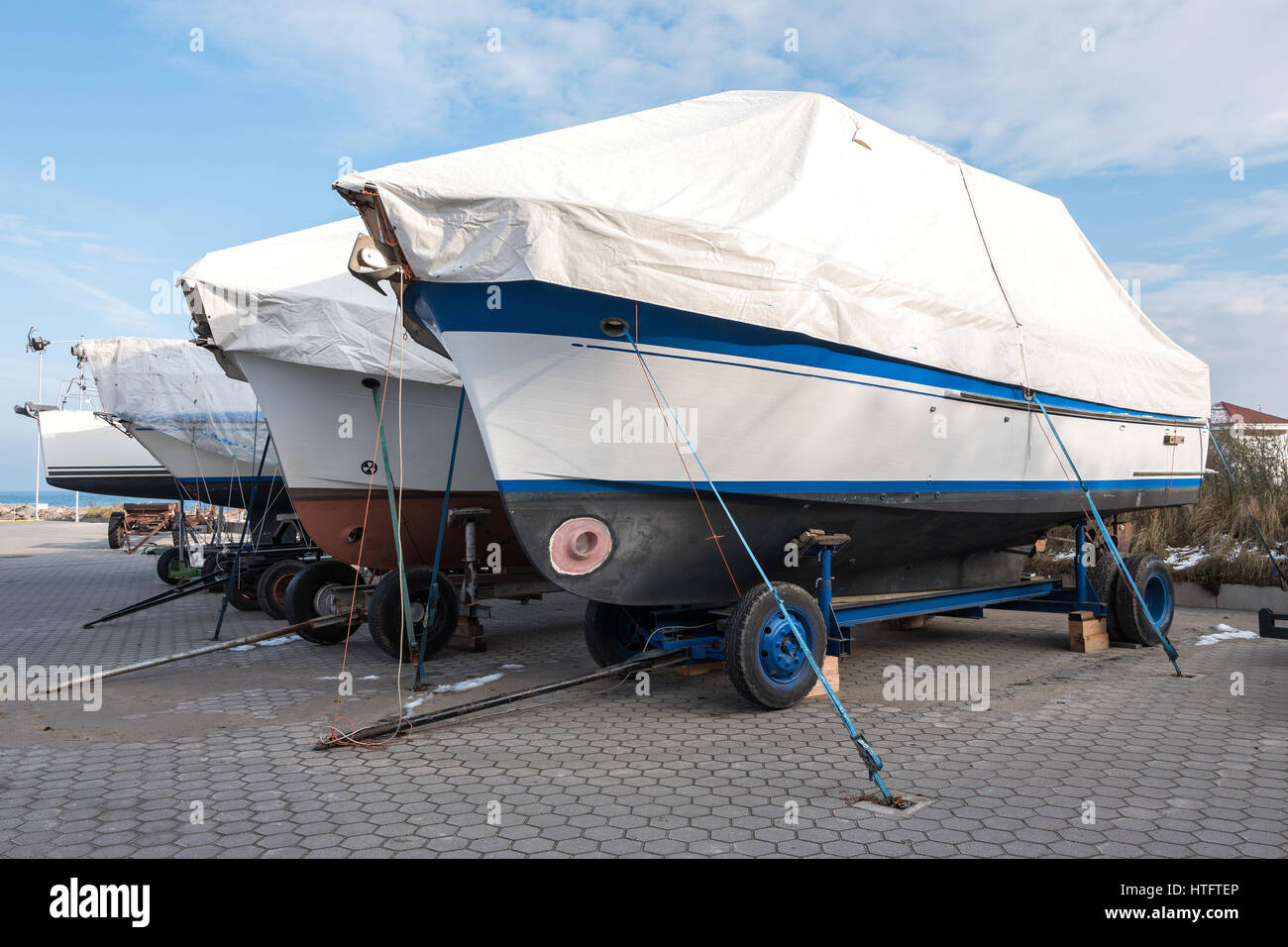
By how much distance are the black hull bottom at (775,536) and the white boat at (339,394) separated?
332 centimetres

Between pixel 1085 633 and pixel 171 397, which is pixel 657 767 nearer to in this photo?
pixel 1085 633

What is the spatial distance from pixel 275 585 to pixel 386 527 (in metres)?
2.43

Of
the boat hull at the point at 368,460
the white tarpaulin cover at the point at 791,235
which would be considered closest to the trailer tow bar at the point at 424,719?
the white tarpaulin cover at the point at 791,235

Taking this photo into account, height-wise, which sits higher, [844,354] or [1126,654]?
[844,354]

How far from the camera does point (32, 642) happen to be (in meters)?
8.48

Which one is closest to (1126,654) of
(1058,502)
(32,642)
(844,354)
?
(1058,502)

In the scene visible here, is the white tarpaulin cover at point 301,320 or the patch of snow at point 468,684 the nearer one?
the patch of snow at point 468,684

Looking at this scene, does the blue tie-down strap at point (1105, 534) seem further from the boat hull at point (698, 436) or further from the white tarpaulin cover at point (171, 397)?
the white tarpaulin cover at point (171, 397)

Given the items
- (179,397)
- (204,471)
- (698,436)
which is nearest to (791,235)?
(698,436)

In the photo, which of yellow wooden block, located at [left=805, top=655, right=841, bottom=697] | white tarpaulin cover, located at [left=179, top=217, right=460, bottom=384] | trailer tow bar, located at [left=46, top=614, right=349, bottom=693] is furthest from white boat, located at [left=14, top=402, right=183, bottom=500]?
yellow wooden block, located at [left=805, top=655, right=841, bottom=697]

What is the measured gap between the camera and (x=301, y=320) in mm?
7887

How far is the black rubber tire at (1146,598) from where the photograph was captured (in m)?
7.60
